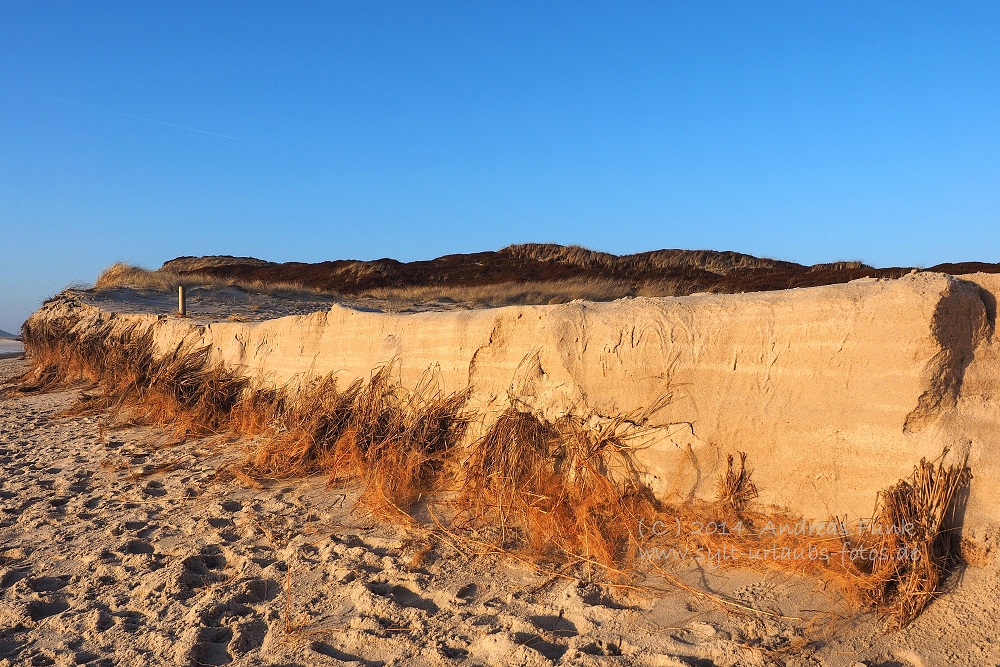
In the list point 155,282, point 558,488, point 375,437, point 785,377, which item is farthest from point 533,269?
point 785,377

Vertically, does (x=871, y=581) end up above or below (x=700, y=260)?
below

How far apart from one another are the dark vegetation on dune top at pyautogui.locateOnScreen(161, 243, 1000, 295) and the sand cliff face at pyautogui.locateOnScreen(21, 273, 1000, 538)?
12669mm

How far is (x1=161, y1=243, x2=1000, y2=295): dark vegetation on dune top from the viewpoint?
1902cm

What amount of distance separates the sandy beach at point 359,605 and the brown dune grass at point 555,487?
12 cm

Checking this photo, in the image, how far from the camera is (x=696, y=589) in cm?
268

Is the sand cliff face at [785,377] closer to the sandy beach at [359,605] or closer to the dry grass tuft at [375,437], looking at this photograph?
the dry grass tuft at [375,437]

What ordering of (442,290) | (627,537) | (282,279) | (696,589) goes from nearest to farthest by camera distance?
(696,589) < (627,537) < (442,290) < (282,279)

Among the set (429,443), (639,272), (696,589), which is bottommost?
(696,589)

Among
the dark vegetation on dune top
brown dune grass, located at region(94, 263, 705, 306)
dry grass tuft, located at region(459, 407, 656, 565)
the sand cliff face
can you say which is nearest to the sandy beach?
dry grass tuft, located at region(459, 407, 656, 565)

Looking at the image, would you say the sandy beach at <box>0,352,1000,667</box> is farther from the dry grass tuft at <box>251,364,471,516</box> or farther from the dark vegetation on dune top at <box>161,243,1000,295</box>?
the dark vegetation on dune top at <box>161,243,1000,295</box>

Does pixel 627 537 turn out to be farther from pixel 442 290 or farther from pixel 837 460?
pixel 442 290

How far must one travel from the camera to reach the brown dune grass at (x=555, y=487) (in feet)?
8.15

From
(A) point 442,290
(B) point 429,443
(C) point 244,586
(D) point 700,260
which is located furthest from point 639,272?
(C) point 244,586

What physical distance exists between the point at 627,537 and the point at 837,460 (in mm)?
948
